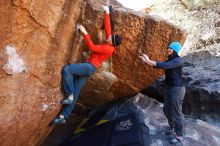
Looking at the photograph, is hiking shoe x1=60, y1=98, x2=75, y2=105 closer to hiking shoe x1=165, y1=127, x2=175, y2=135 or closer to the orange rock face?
the orange rock face

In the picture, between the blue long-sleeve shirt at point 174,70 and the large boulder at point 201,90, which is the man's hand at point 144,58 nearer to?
the blue long-sleeve shirt at point 174,70

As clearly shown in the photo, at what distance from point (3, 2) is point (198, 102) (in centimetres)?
481

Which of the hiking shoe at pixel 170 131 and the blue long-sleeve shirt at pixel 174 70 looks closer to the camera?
the blue long-sleeve shirt at pixel 174 70

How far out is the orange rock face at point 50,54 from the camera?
488 cm

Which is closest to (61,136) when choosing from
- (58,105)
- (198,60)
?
(58,105)

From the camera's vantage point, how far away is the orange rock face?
4.88 m

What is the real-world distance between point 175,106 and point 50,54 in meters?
2.18

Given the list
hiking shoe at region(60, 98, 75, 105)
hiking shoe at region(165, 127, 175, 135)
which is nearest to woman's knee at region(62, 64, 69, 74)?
hiking shoe at region(60, 98, 75, 105)

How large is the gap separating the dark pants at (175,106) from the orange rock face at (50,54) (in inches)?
34.6

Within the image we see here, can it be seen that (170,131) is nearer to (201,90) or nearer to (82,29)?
(201,90)

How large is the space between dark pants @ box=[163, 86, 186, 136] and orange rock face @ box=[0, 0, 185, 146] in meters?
0.88

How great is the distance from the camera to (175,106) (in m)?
5.84

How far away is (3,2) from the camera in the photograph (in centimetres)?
447

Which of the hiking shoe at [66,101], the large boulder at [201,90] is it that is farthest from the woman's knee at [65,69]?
the large boulder at [201,90]
